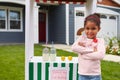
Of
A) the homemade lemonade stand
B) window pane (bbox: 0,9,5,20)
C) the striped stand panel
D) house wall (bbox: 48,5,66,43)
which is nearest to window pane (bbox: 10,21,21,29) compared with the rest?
window pane (bbox: 0,9,5,20)

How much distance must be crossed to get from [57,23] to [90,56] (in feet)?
56.5

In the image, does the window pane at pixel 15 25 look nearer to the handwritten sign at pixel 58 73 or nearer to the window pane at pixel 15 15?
the window pane at pixel 15 15

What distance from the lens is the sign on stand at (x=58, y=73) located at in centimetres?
545

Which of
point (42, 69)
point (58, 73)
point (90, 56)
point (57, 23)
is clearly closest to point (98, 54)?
point (90, 56)

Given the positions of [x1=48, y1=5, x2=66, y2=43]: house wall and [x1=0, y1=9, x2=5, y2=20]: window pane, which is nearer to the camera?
[x1=0, y1=9, x2=5, y2=20]: window pane

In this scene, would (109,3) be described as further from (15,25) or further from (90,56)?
(90,56)

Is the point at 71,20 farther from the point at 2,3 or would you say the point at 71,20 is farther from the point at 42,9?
the point at 2,3

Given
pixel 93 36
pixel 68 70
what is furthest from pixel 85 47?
pixel 68 70

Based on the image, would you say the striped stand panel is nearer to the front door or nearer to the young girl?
the young girl

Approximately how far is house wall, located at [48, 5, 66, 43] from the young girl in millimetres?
16330

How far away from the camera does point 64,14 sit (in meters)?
20.7

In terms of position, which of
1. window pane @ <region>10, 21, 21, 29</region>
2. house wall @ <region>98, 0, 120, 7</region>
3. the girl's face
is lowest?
the girl's face

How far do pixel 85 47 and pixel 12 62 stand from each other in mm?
6356

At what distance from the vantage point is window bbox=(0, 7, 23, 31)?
19734mm
